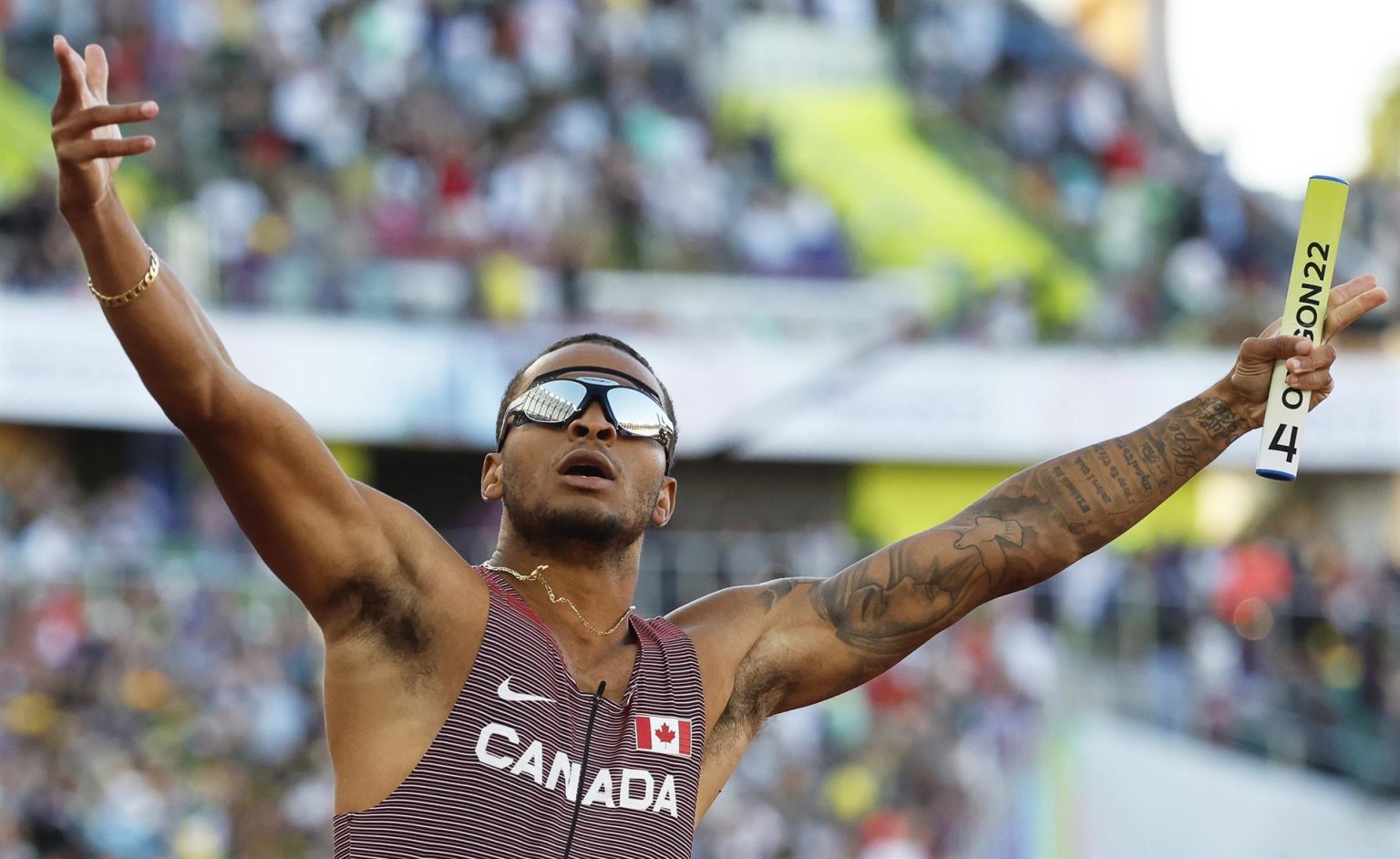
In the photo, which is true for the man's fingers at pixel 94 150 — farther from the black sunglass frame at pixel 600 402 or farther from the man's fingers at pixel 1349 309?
the man's fingers at pixel 1349 309

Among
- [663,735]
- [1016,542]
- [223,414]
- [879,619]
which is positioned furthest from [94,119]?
[1016,542]

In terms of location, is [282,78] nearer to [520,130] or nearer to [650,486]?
[520,130]

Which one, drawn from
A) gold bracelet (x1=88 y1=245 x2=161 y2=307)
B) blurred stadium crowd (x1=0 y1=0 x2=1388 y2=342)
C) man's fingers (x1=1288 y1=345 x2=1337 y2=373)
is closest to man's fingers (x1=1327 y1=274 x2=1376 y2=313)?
man's fingers (x1=1288 y1=345 x2=1337 y2=373)

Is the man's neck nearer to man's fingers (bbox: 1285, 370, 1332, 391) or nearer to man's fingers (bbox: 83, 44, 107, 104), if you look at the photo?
man's fingers (bbox: 83, 44, 107, 104)

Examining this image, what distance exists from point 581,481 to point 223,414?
860 mm

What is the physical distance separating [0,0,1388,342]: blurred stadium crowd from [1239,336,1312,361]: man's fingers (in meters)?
13.1

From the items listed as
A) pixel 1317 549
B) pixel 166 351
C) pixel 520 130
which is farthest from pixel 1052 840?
pixel 166 351

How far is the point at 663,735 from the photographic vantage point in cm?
398

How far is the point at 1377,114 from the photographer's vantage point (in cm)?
4278

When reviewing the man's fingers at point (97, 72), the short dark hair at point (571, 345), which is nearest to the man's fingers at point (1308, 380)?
the short dark hair at point (571, 345)

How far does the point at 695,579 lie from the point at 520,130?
5728mm

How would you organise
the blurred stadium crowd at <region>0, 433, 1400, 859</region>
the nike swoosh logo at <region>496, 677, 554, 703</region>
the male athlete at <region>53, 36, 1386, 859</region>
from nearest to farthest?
the male athlete at <region>53, 36, 1386, 859</region>
the nike swoosh logo at <region>496, 677, 554, 703</region>
the blurred stadium crowd at <region>0, 433, 1400, 859</region>

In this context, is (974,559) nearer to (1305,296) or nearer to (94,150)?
(1305,296)

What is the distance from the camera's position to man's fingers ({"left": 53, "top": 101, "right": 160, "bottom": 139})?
130 inches
